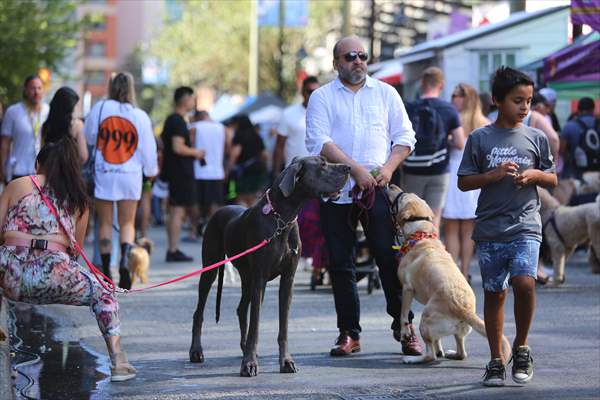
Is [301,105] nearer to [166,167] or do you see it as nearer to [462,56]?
[166,167]

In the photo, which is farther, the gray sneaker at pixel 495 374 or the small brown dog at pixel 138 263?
the small brown dog at pixel 138 263

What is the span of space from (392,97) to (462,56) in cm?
1707

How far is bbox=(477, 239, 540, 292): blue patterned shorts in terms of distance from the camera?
22.9 feet

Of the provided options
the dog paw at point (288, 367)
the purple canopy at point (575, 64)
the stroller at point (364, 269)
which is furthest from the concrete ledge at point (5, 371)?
the purple canopy at point (575, 64)

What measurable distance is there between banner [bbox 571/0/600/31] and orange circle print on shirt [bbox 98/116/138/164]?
5.05 m

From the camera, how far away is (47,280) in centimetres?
685

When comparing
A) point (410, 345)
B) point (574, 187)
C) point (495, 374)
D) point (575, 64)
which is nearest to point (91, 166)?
point (410, 345)

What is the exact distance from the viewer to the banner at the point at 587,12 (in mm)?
13258

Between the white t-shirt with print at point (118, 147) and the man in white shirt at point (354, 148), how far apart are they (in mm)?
3751

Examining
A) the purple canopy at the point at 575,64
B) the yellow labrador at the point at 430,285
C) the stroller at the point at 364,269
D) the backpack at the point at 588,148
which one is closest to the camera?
the yellow labrador at the point at 430,285

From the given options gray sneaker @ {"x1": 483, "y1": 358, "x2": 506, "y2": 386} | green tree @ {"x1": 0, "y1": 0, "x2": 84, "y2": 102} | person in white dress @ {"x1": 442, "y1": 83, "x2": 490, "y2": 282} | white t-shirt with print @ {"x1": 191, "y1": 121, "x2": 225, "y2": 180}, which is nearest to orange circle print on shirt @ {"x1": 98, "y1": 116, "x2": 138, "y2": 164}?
person in white dress @ {"x1": 442, "y1": 83, "x2": 490, "y2": 282}

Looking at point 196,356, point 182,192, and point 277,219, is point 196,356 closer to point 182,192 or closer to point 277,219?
point 277,219

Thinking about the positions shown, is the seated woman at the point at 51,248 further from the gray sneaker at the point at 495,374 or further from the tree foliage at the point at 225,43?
the tree foliage at the point at 225,43

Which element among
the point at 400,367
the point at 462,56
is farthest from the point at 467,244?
the point at 462,56
